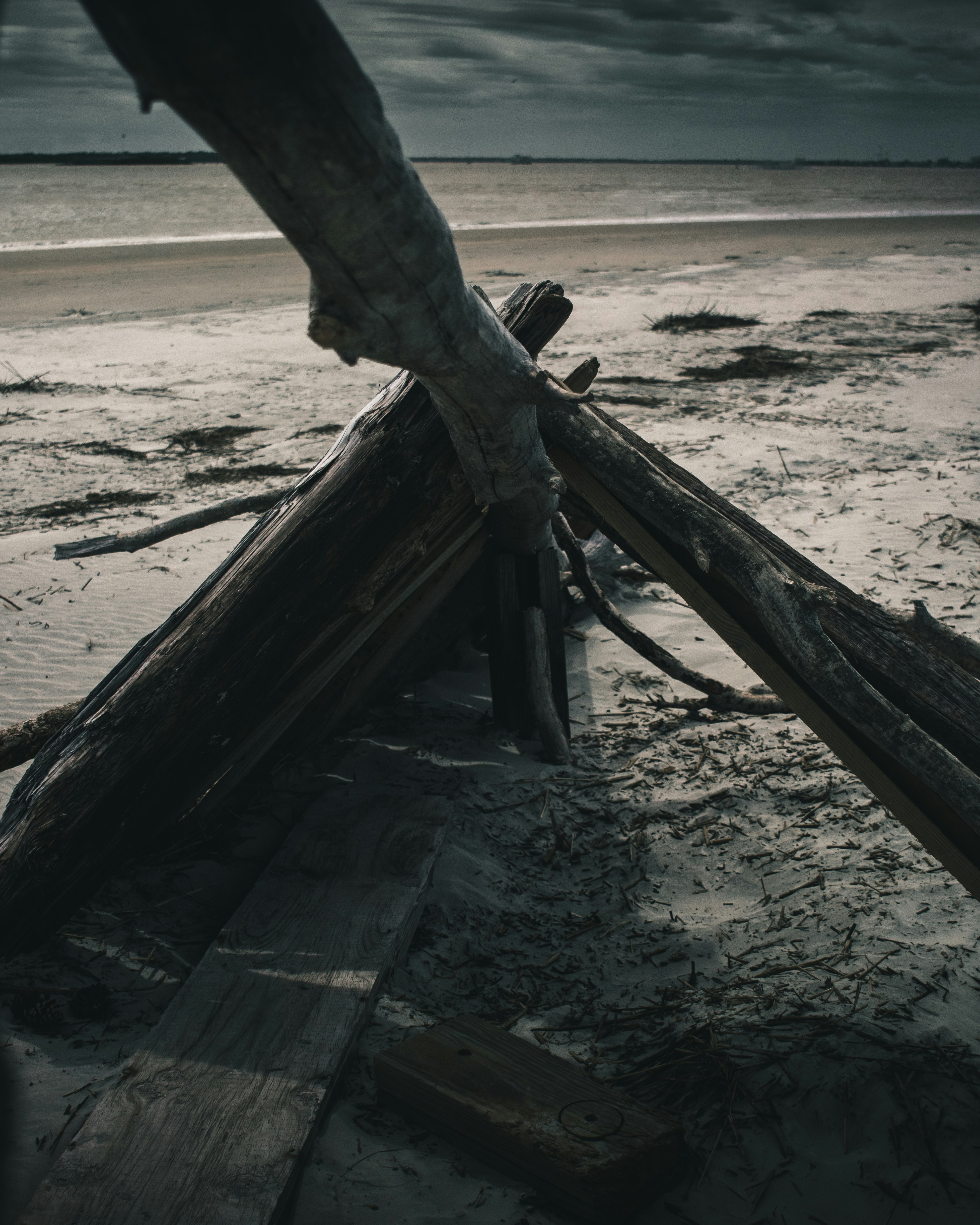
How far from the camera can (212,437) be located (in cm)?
808

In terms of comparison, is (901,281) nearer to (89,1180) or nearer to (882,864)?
(882,864)

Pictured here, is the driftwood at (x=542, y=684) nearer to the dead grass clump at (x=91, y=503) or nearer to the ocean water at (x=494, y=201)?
the dead grass clump at (x=91, y=503)

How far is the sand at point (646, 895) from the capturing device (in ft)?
6.23

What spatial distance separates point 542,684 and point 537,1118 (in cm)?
191

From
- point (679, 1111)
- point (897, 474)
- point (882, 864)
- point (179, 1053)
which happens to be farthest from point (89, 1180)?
point (897, 474)

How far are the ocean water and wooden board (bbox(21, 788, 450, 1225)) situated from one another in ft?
77.3

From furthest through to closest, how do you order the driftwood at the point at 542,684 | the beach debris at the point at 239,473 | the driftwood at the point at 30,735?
the beach debris at the point at 239,473 < the driftwood at the point at 542,684 < the driftwood at the point at 30,735

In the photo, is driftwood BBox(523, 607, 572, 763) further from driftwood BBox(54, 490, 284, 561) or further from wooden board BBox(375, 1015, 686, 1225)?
wooden board BBox(375, 1015, 686, 1225)

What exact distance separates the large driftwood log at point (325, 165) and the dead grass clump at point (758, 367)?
8734 millimetres

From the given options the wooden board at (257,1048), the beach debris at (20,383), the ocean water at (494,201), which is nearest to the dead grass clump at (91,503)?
the wooden board at (257,1048)

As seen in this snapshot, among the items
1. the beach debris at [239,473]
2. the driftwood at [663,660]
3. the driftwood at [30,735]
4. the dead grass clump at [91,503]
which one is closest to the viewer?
the driftwood at [30,735]

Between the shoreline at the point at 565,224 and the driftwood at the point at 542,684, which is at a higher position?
the shoreline at the point at 565,224

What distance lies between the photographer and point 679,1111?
205cm

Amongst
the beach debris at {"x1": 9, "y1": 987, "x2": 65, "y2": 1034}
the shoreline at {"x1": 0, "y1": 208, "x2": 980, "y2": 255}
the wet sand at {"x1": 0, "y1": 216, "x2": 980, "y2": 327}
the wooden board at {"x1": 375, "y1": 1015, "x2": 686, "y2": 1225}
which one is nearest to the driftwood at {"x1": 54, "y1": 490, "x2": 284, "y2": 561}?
the beach debris at {"x1": 9, "y1": 987, "x2": 65, "y2": 1034}
